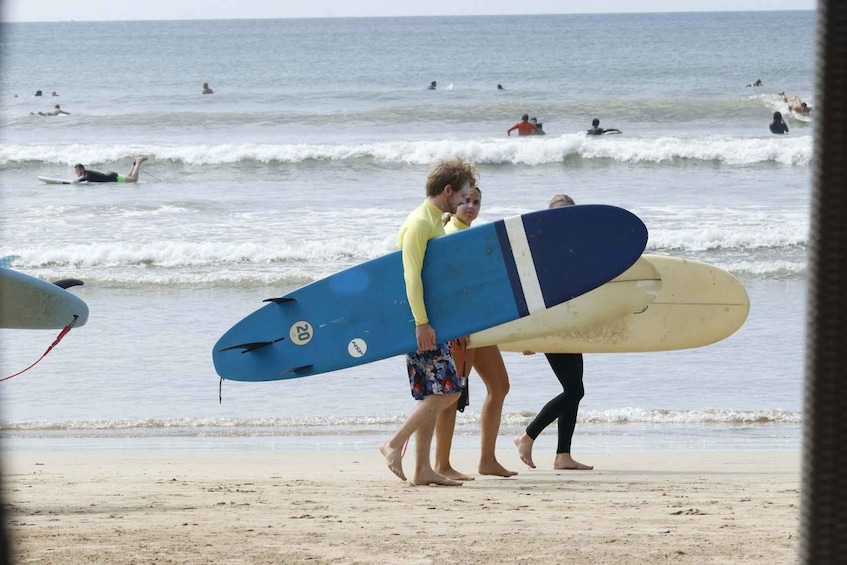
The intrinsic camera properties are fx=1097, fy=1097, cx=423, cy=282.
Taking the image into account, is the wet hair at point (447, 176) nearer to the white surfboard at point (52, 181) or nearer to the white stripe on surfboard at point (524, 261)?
the white stripe on surfboard at point (524, 261)

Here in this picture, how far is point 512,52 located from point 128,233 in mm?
46859

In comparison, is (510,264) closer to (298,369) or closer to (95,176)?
(298,369)

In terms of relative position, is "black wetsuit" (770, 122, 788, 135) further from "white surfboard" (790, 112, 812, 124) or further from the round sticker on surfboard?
the round sticker on surfboard

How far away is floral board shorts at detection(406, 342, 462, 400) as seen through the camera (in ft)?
14.5

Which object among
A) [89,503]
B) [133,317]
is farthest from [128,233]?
[89,503]

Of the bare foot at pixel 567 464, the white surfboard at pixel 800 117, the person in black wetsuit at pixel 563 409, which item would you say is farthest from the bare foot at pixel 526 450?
the white surfboard at pixel 800 117

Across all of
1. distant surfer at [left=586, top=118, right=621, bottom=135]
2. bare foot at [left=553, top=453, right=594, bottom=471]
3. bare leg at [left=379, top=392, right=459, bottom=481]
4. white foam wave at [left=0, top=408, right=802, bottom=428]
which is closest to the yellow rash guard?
bare leg at [left=379, top=392, right=459, bottom=481]

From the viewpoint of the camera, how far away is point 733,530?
12.0ft

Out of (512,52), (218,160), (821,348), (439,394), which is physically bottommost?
(439,394)

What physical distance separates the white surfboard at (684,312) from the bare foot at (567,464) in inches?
32.3

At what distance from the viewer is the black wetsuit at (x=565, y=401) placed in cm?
511

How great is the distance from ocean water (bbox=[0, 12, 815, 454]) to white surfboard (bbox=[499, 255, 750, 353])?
0.56m

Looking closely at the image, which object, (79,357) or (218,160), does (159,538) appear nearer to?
(79,357)

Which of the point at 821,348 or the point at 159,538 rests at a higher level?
the point at 821,348
